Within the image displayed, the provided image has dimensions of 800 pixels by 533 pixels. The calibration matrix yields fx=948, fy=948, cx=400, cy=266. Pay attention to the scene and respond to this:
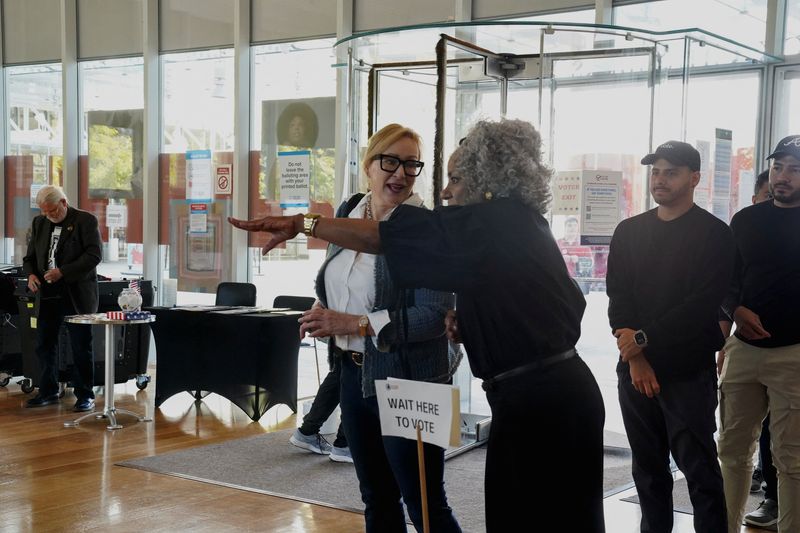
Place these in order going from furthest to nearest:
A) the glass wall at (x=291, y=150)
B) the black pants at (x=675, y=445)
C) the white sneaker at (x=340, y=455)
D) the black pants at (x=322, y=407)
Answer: the glass wall at (x=291, y=150), the black pants at (x=322, y=407), the white sneaker at (x=340, y=455), the black pants at (x=675, y=445)

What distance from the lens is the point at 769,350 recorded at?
362cm

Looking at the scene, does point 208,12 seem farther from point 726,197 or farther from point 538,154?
point 538,154

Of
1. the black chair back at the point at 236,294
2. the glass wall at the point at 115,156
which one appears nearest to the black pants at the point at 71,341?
the black chair back at the point at 236,294

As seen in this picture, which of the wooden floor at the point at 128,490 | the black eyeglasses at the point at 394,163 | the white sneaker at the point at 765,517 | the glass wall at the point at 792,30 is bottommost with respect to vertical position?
the wooden floor at the point at 128,490

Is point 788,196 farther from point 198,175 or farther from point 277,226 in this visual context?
point 198,175

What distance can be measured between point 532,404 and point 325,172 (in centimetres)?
654

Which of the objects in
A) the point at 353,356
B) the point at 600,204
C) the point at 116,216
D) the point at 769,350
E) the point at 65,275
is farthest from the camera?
the point at 116,216

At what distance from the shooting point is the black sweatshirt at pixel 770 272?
362 centimetres

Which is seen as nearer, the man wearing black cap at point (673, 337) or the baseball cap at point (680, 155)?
the man wearing black cap at point (673, 337)

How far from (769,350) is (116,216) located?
7.66m

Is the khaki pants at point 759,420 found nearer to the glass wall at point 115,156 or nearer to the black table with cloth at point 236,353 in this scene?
the black table with cloth at point 236,353

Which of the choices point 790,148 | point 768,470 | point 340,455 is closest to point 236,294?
point 340,455

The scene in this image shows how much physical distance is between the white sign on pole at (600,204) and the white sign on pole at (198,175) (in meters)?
4.86

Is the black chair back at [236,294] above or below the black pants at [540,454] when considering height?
below
